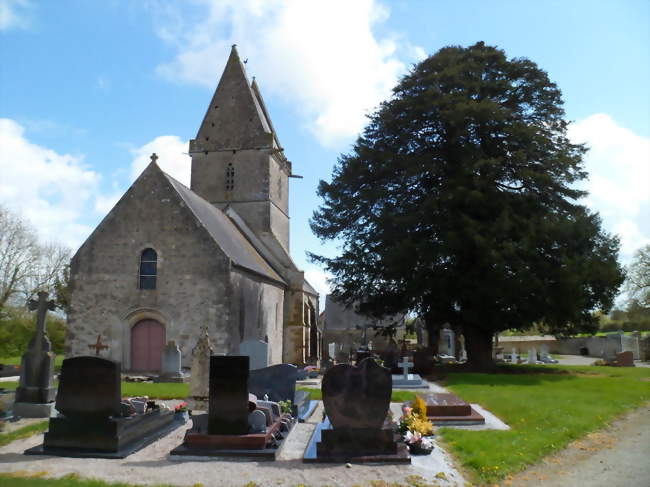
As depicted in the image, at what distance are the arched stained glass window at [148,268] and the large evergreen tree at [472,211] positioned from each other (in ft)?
24.9

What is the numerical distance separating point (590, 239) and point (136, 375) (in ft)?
59.6

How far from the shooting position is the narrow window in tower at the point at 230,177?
3141 centimetres

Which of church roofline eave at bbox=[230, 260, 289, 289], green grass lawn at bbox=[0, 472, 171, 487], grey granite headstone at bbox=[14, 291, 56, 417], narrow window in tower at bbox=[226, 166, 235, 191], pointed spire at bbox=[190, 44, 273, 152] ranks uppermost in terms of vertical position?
pointed spire at bbox=[190, 44, 273, 152]

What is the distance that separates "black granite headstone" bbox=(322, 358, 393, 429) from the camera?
759cm

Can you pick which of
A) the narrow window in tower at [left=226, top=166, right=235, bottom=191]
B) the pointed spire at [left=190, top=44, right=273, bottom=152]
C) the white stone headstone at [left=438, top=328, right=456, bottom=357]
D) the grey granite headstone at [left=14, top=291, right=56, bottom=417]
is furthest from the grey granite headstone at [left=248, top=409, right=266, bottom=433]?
the white stone headstone at [left=438, top=328, right=456, bottom=357]

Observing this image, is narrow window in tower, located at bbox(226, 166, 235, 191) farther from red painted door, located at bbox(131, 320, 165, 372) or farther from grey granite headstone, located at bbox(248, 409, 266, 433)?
grey granite headstone, located at bbox(248, 409, 266, 433)

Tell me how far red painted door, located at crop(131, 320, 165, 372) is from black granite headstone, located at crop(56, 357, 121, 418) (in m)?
11.4

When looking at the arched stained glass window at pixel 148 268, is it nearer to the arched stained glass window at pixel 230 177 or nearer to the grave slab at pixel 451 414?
the arched stained glass window at pixel 230 177

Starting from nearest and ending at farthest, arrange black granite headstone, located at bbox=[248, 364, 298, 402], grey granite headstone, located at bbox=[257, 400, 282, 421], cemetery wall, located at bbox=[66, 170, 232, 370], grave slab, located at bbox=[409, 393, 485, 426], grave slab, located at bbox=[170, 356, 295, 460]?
grave slab, located at bbox=[170, 356, 295, 460] → grey granite headstone, located at bbox=[257, 400, 282, 421] → grave slab, located at bbox=[409, 393, 485, 426] → black granite headstone, located at bbox=[248, 364, 298, 402] → cemetery wall, located at bbox=[66, 170, 232, 370]

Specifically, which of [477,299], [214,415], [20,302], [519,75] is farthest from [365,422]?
[20,302]

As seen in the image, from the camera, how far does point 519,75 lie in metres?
21.7

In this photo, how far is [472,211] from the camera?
20047 millimetres

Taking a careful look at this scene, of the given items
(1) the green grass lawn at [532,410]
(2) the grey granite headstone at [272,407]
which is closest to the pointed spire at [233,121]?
(1) the green grass lawn at [532,410]

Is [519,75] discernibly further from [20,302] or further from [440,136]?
[20,302]
